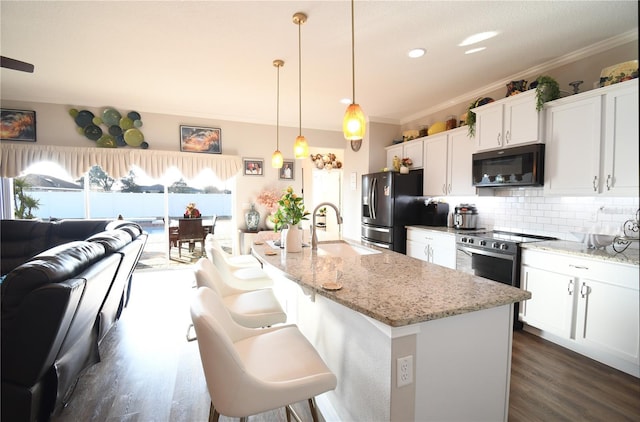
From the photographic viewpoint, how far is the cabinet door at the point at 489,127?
3273 millimetres

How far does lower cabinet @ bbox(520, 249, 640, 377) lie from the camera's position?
6.78 ft

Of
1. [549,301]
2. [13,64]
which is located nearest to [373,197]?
[549,301]

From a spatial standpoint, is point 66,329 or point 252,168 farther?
point 252,168

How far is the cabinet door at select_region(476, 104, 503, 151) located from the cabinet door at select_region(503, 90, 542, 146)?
0.06m

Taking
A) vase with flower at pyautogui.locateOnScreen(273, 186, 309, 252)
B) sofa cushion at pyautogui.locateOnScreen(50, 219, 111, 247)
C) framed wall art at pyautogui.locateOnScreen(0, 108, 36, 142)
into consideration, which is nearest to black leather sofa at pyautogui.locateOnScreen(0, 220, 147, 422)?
vase with flower at pyautogui.locateOnScreen(273, 186, 309, 252)

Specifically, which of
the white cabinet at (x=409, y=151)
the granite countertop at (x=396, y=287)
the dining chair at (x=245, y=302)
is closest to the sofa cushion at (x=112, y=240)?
the dining chair at (x=245, y=302)

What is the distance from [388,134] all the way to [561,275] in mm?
3267

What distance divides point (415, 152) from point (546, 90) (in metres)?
1.80

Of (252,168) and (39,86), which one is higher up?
(39,86)

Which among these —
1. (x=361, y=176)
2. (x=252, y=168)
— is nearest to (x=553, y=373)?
(x=361, y=176)

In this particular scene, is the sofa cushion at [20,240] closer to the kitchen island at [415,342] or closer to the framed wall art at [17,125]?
the framed wall art at [17,125]

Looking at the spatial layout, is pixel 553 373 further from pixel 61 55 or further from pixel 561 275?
pixel 61 55

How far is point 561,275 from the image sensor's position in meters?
2.52

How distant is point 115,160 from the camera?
4371 mm
